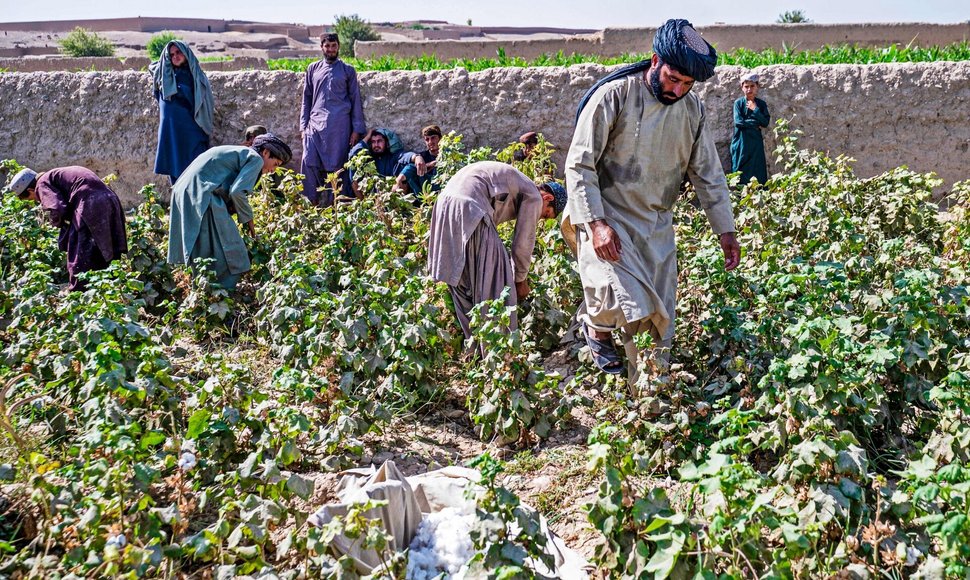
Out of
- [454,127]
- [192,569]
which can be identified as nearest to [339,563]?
[192,569]

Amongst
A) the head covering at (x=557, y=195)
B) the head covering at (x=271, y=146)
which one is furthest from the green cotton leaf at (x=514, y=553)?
the head covering at (x=271, y=146)

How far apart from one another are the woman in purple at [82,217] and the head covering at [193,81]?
2.11 metres

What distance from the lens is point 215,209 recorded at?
17.4 ft

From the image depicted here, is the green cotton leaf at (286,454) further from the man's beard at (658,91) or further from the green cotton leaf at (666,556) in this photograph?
the man's beard at (658,91)

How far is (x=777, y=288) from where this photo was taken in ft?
11.8

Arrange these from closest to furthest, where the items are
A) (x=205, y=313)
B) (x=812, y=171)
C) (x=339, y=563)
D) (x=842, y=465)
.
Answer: (x=339, y=563) → (x=842, y=465) → (x=205, y=313) → (x=812, y=171)

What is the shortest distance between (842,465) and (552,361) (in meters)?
2.05

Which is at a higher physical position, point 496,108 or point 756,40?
point 756,40

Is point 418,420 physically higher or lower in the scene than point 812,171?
lower

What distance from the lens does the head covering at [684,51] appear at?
132 inches

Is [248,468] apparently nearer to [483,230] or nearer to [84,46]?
[483,230]

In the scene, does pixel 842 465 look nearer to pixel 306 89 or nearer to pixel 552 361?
pixel 552 361

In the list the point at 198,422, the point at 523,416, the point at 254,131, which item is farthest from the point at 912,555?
the point at 254,131

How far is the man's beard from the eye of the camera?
11.5ft
